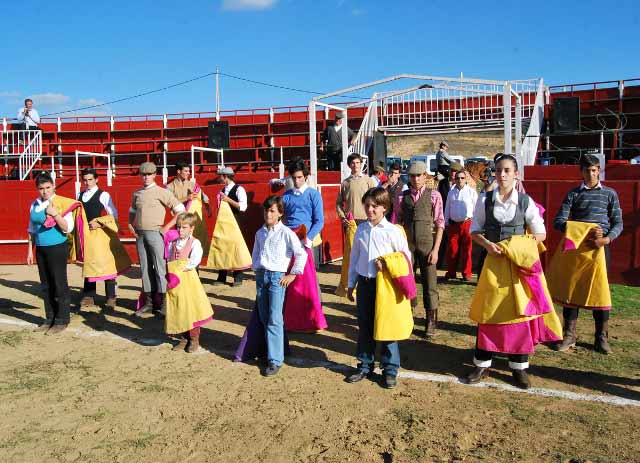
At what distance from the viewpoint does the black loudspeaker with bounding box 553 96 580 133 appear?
15391mm

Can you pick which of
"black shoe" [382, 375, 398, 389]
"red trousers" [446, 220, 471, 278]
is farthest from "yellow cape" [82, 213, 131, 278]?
"red trousers" [446, 220, 471, 278]

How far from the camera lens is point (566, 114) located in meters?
15.5

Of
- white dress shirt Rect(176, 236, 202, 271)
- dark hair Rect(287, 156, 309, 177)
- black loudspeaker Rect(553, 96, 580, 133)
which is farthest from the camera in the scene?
black loudspeaker Rect(553, 96, 580, 133)

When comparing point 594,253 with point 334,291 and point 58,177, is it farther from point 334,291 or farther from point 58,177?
point 58,177

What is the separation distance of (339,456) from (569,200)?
330cm

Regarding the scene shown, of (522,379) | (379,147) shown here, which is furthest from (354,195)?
(379,147)

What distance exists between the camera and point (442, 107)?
1738cm

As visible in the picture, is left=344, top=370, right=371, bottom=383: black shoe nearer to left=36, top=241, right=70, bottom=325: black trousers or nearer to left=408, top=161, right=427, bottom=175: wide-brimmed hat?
left=408, top=161, right=427, bottom=175: wide-brimmed hat

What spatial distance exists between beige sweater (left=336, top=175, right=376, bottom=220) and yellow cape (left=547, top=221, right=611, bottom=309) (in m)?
2.92

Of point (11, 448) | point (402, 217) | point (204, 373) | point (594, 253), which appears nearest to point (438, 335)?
point (402, 217)

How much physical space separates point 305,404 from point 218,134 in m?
15.5

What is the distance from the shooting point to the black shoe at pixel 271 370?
5.12 meters

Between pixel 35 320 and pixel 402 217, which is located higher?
pixel 402 217

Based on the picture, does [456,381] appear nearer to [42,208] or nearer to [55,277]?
[55,277]
